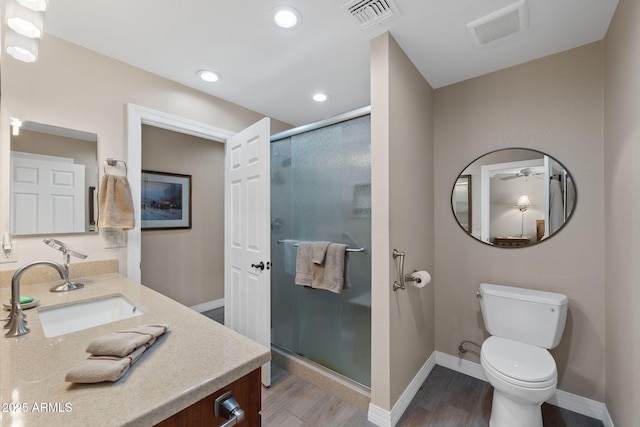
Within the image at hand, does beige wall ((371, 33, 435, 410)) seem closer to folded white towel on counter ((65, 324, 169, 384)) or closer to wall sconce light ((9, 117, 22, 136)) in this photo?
folded white towel on counter ((65, 324, 169, 384))

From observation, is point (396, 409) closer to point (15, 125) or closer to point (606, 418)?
point (606, 418)

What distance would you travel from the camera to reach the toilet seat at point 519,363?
1.37 meters

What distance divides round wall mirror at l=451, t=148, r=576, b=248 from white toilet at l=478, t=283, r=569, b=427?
1.36ft

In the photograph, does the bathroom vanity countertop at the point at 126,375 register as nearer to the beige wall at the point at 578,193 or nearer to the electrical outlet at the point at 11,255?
the electrical outlet at the point at 11,255

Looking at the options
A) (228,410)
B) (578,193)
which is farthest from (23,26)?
(578,193)

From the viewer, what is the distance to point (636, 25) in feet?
3.91

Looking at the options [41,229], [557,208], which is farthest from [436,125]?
[41,229]

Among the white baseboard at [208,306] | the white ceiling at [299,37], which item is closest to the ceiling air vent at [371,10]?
the white ceiling at [299,37]

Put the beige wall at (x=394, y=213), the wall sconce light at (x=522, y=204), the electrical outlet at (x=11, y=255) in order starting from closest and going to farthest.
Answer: the electrical outlet at (x=11, y=255) → the beige wall at (x=394, y=213) → the wall sconce light at (x=522, y=204)

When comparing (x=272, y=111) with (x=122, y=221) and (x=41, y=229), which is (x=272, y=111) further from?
(x=41, y=229)

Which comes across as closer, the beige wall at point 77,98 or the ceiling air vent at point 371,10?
the ceiling air vent at point 371,10

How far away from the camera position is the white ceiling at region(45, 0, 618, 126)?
4.77ft

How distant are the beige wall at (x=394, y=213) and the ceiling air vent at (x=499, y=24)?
421mm

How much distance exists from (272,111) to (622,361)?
3.14 meters
